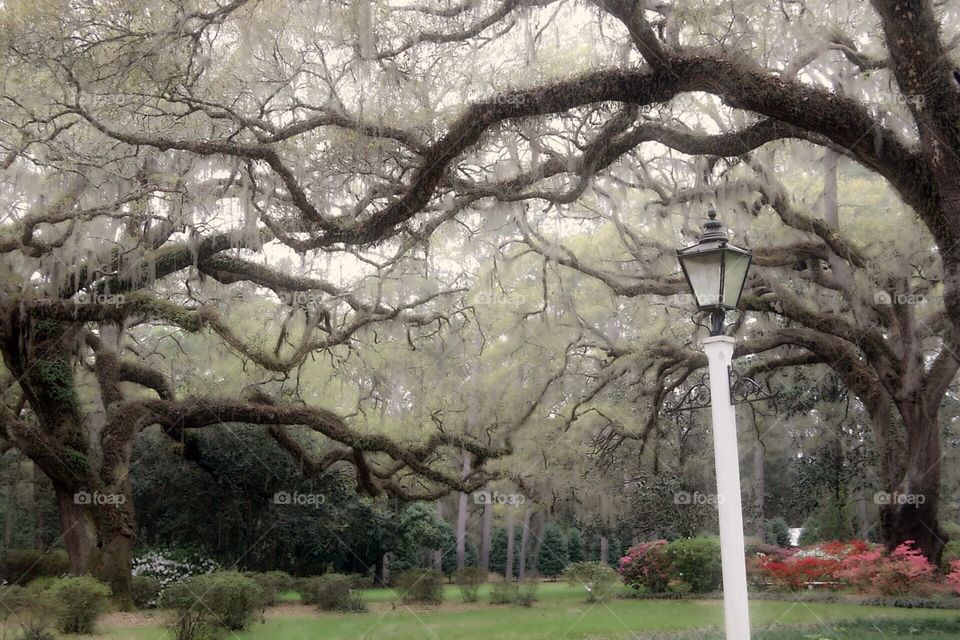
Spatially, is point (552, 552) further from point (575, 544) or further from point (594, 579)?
point (594, 579)

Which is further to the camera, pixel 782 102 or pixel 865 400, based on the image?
pixel 865 400

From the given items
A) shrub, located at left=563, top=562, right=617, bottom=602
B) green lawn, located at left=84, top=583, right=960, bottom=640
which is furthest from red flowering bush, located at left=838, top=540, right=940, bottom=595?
shrub, located at left=563, top=562, right=617, bottom=602

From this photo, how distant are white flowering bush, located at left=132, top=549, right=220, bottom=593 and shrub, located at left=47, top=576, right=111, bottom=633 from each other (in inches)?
184

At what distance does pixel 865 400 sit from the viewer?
41.0 feet

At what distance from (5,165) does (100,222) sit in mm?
1301

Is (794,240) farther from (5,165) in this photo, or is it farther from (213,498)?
(213,498)

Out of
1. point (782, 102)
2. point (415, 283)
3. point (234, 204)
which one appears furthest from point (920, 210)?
point (415, 283)
